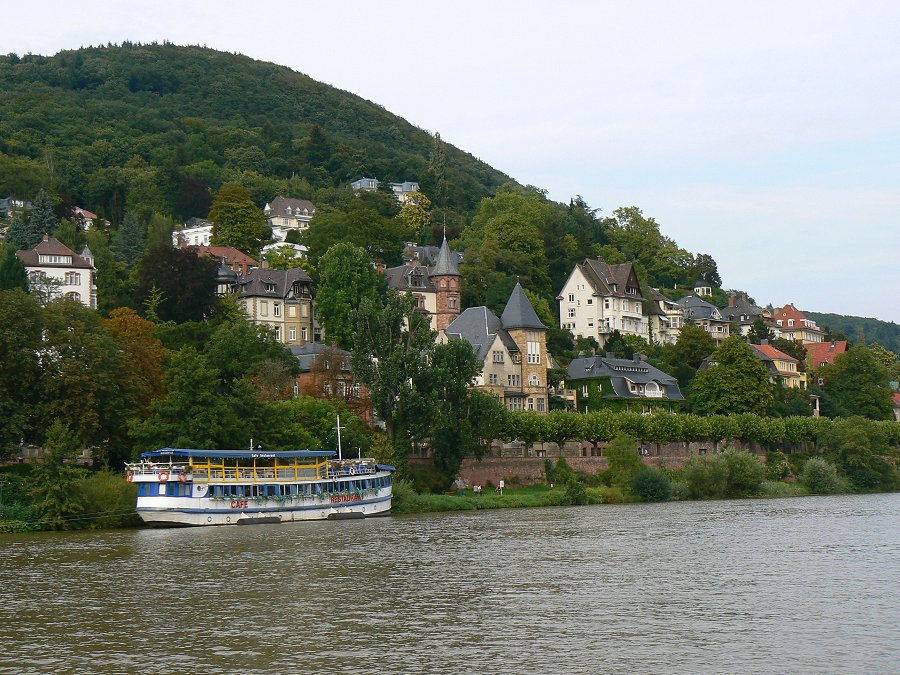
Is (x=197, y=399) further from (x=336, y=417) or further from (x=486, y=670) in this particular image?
(x=486, y=670)

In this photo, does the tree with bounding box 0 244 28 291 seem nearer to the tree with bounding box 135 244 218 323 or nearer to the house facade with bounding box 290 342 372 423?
the tree with bounding box 135 244 218 323

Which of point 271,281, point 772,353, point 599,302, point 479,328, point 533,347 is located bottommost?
point 533,347

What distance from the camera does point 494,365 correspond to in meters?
103

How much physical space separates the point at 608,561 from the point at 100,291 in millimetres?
73696

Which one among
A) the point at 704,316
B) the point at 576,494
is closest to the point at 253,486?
the point at 576,494

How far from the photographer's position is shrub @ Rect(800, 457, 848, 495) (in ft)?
316

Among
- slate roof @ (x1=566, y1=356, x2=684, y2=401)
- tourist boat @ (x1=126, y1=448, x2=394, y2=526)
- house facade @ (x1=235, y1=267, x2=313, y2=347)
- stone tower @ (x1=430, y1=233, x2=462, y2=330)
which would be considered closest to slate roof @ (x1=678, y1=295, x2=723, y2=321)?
slate roof @ (x1=566, y1=356, x2=684, y2=401)

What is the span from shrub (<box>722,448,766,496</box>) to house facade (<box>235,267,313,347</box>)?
45.8 m

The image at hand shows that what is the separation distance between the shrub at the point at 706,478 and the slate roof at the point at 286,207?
95.3m

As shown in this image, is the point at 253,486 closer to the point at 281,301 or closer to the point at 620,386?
the point at 281,301

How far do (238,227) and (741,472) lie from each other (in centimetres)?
7236

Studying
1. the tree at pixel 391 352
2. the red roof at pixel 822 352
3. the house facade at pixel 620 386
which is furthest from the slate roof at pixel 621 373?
the red roof at pixel 822 352

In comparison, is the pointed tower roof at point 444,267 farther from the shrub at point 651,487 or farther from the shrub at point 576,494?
the shrub at point 576,494

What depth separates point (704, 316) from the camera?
495 feet
